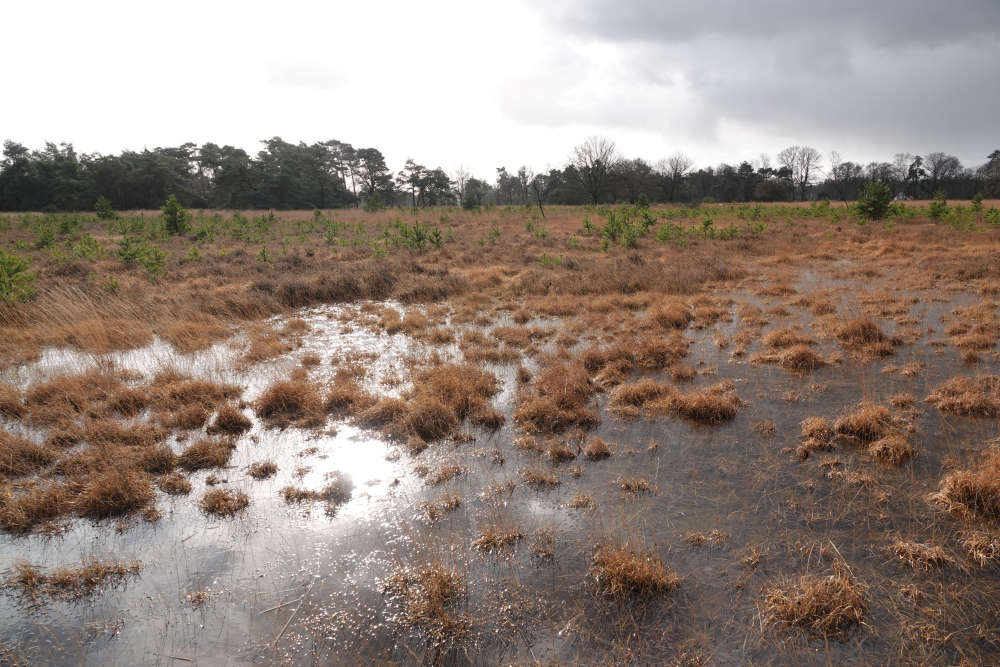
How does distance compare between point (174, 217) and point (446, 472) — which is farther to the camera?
point (174, 217)

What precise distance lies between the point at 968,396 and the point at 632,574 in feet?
17.0

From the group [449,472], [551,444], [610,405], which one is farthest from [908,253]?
[449,472]

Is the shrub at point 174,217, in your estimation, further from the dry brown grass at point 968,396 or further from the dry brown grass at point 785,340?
the dry brown grass at point 968,396

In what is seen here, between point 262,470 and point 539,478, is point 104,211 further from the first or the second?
point 539,478

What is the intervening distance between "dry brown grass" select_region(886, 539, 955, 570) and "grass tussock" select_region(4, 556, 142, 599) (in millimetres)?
5735

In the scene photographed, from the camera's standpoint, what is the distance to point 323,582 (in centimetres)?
346

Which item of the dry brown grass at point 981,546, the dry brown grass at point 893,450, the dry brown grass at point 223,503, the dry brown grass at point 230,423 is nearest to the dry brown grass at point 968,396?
the dry brown grass at point 893,450

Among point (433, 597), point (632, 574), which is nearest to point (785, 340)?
point (632, 574)

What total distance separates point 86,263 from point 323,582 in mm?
15270

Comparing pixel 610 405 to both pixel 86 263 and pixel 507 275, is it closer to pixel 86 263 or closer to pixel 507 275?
pixel 507 275

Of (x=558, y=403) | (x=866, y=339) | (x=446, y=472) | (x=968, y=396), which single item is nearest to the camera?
(x=446, y=472)

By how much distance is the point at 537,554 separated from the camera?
3646 mm

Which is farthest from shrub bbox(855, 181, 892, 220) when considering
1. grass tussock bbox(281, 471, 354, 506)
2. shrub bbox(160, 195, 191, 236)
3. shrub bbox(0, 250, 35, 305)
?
shrub bbox(160, 195, 191, 236)

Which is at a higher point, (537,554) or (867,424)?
(867,424)
